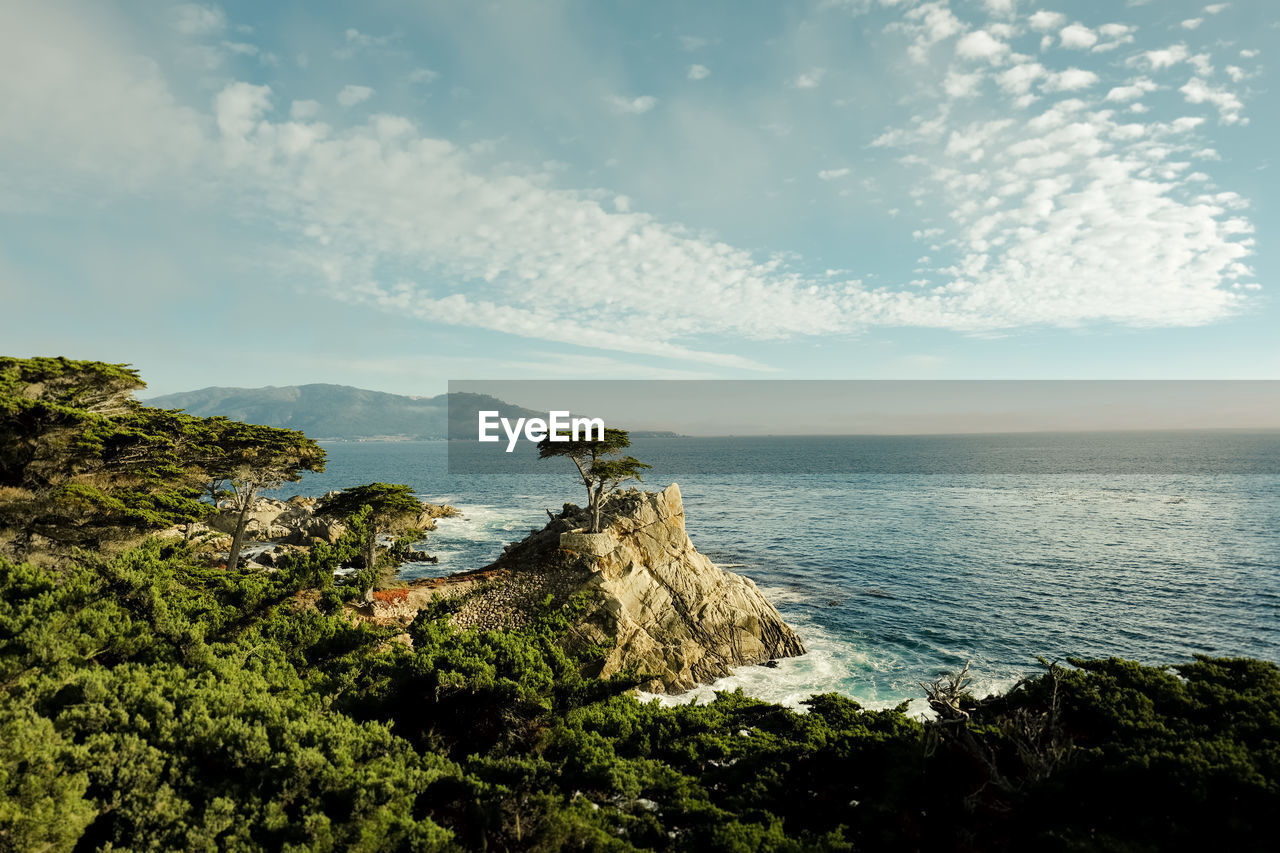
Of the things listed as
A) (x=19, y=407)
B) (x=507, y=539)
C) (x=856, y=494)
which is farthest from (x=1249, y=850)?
(x=856, y=494)

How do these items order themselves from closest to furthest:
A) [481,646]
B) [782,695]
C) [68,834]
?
[68,834] → [481,646] → [782,695]

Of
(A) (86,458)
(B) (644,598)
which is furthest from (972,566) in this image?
(A) (86,458)

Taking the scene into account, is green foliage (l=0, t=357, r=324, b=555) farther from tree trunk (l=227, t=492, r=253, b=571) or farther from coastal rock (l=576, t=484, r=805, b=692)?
coastal rock (l=576, t=484, r=805, b=692)

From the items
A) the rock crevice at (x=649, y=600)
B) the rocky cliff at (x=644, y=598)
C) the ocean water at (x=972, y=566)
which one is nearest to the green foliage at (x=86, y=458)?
the rocky cliff at (x=644, y=598)

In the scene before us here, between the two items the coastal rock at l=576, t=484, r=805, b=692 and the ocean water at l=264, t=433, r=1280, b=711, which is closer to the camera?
the coastal rock at l=576, t=484, r=805, b=692

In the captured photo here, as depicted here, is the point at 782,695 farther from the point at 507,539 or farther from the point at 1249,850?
the point at 507,539

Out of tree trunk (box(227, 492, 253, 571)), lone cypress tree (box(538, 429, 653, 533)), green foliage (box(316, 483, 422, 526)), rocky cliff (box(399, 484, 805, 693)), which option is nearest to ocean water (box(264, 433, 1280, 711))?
rocky cliff (box(399, 484, 805, 693))
